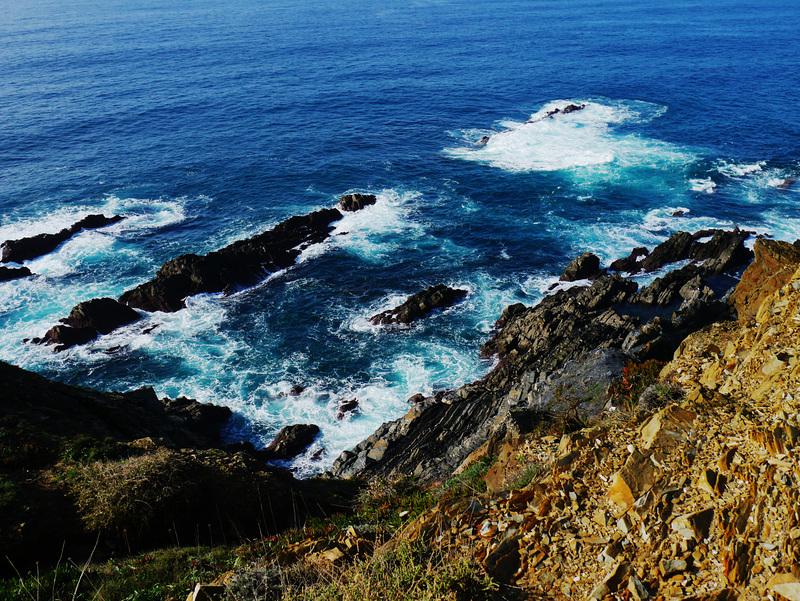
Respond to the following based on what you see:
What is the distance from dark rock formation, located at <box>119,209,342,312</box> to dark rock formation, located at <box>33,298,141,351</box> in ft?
5.03

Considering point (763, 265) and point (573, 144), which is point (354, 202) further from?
point (763, 265)

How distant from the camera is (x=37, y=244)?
4903cm

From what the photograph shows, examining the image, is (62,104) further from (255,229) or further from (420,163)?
(420,163)

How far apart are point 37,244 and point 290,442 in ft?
120

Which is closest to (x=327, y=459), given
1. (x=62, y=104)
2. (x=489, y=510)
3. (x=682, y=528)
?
(x=489, y=510)

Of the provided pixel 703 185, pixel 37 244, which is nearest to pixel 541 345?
pixel 703 185

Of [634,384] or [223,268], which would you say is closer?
[634,384]

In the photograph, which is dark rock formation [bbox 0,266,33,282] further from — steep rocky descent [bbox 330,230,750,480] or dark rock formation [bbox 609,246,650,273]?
dark rock formation [bbox 609,246,650,273]

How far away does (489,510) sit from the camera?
934 centimetres

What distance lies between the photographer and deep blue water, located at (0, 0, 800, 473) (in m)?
37.1

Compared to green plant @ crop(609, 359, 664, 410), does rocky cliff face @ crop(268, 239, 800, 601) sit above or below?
above

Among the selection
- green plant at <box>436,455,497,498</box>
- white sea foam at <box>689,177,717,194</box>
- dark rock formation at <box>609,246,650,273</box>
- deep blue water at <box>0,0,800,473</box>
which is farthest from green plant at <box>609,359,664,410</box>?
white sea foam at <box>689,177,717,194</box>

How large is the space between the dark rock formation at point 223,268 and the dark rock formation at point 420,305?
12.7 metres

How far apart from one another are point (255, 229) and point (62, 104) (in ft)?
181
